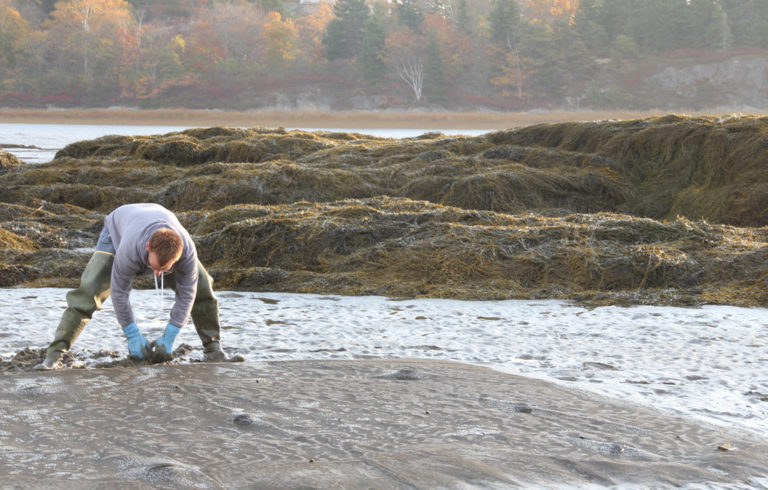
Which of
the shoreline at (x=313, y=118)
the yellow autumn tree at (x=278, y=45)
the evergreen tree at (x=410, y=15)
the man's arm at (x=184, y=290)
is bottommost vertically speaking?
the man's arm at (x=184, y=290)

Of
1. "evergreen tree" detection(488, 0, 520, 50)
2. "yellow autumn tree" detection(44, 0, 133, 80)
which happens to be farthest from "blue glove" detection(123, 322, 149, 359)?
"yellow autumn tree" detection(44, 0, 133, 80)

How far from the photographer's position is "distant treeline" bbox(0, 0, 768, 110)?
2196 inches

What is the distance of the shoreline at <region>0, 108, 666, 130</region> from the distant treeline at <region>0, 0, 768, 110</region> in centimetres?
317

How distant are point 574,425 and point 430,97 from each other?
55.6m

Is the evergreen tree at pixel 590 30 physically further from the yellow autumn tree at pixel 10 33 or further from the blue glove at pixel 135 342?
the blue glove at pixel 135 342

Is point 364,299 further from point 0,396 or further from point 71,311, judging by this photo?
point 0,396

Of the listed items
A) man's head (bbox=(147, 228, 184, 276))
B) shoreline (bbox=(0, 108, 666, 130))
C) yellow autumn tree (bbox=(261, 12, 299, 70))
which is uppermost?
yellow autumn tree (bbox=(261, 12, 299, 70))

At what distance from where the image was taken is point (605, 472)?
117 inches

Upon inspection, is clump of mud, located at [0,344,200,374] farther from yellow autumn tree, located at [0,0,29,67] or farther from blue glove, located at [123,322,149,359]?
yellow autumn tree, located at [0,0,29,67]

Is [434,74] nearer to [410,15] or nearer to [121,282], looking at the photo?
[410,15]

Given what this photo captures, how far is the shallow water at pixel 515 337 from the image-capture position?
163 inches

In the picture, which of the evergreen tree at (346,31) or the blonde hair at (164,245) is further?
the evergreen tree at (346,31)

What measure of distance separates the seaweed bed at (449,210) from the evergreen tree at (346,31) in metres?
51.2

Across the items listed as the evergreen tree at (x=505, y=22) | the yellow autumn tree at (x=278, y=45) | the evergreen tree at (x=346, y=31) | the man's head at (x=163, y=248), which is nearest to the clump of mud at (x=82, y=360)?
the man's head at (x=163, y=248)
